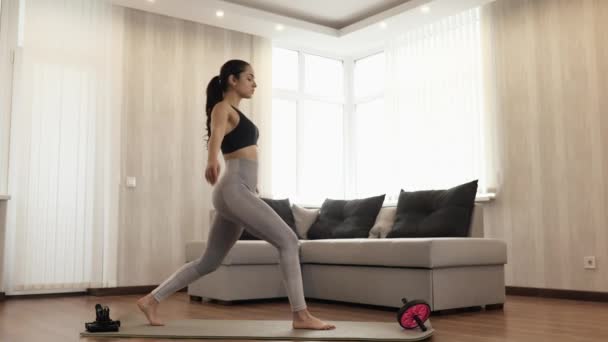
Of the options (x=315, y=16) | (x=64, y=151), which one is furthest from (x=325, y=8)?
(x=64, y=151)

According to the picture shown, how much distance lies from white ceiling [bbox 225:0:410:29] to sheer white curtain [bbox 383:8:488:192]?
55cm

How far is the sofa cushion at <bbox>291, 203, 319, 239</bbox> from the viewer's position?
17.5ft

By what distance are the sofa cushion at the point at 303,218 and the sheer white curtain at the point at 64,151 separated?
1.63 meters

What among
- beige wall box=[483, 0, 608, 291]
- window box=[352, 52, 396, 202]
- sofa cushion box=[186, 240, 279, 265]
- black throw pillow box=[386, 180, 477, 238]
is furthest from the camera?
window box=[352, 52, 396, 202]

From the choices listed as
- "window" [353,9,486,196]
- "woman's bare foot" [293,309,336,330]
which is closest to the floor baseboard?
"window" [353,9,486,196]

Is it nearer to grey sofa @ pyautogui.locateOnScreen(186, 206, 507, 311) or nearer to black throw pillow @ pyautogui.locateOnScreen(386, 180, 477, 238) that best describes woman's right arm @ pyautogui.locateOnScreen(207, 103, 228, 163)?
grey sofa @ pyautogui.locateOnScreen(186, 206, 507, 311)

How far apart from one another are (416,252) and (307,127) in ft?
11.7

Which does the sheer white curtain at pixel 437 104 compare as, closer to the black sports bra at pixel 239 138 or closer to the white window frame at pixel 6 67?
the black sports bra at pixel 239 138

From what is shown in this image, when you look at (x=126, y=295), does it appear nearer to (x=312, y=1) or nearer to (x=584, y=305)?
(x=312, y=1)

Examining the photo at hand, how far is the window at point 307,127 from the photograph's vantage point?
22.2 feet

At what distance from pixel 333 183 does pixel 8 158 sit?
3.53 meters

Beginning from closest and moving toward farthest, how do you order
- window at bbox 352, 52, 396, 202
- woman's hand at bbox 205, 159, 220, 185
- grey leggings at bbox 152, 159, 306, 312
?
woman's hand at bbox 205, 159, 220, 185
grey leggings at bbox 152, 159, 306, 312
window at bbox 352, 52, 396, 202

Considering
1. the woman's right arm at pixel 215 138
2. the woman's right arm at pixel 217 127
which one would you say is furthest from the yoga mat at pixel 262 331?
the woman's right arm at pixel 217 127

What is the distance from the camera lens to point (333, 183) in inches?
279
